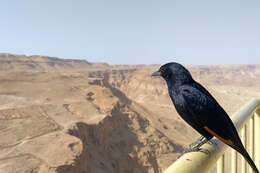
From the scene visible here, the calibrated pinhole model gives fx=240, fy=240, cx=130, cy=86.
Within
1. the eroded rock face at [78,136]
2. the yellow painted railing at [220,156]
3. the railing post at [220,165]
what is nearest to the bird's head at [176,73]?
the yellow painted railing at [220,156]

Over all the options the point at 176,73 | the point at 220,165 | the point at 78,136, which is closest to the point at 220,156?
the point at 220,165

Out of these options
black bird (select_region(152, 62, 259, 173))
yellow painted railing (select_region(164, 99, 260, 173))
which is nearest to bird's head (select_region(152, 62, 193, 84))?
black bird (select_region(152, 62, 259, 173))

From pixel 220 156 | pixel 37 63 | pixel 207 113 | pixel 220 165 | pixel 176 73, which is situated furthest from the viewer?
pixel 37 63

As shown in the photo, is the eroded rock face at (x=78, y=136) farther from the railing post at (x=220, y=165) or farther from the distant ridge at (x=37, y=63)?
the distant ridge at (x=37, y=63)

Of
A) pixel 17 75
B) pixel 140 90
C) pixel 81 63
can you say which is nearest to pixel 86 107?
pixel 17 75

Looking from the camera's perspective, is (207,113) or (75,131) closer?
(207,113)

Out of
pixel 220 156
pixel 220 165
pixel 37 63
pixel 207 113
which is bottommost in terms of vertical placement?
pixel 220 165

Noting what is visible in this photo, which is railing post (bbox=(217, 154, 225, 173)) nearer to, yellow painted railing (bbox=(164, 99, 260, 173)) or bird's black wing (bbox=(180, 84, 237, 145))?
yellow painted railing (bbox=(164, 99, 260, 173))

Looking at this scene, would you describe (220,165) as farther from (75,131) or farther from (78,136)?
(75,131)
